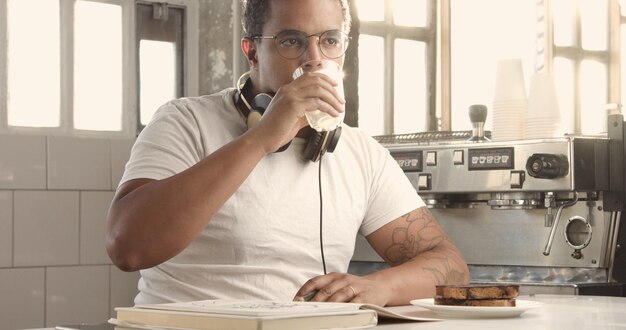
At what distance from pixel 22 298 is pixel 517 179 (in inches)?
65.7

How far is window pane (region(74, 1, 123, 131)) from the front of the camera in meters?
3.50

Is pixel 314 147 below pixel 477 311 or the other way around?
the other way around

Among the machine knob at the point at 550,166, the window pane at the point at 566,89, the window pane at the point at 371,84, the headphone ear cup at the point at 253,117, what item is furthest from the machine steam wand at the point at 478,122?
the window pane at the point at 566,89

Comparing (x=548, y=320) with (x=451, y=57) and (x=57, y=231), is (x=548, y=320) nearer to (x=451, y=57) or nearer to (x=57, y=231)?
(x=57, y=231)

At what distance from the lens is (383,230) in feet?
7.45

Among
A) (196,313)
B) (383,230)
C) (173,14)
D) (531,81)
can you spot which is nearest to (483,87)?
(531,81)

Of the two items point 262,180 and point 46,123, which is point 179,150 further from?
point 46,123

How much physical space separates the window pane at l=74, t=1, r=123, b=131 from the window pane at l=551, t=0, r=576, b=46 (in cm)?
252

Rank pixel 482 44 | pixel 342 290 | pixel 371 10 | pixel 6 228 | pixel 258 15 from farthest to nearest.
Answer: pixel 482 44 < pixel 371 10 < pixel 6 228 < pixel 258 15 < pixel 342 290

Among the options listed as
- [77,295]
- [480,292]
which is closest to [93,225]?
[77,295]

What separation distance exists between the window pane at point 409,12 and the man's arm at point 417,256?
2.38 m

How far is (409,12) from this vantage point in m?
4.63

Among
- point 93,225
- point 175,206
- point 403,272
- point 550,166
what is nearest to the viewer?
point 175,206

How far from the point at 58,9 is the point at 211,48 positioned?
0.61 metres
